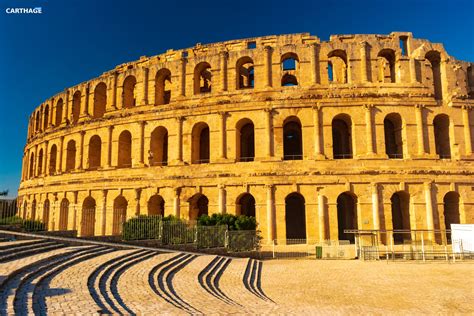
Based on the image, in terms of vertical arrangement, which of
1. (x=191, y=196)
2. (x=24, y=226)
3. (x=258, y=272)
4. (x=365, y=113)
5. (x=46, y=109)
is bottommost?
(x=258, y=272)

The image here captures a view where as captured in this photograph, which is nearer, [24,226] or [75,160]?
[24,226]

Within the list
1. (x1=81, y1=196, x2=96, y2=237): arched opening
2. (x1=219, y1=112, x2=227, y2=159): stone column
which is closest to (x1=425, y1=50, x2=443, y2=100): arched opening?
(x1=219, y1=112, x2=227, y2=159): stone column

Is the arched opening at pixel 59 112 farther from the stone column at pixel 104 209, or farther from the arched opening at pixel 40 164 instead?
the stone column at pixel 104 209

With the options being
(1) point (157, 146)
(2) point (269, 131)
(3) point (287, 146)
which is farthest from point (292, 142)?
(1) point (157, 146)

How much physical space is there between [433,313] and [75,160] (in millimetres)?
27588

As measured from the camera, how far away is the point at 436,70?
77.7 ft

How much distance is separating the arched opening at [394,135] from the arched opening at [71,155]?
2496 cm

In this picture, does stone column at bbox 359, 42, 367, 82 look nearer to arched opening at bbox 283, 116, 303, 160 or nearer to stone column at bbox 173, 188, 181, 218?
arched opening at bbox 283, 116, 303, 160

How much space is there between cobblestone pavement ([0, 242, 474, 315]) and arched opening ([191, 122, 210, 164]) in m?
10.1

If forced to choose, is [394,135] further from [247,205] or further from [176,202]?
[176,202]

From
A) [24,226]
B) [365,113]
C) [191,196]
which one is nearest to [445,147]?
[365,113]

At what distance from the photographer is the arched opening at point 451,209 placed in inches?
843

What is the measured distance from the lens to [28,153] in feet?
116

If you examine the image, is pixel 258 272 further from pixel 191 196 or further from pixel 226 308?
pixel 191 196
